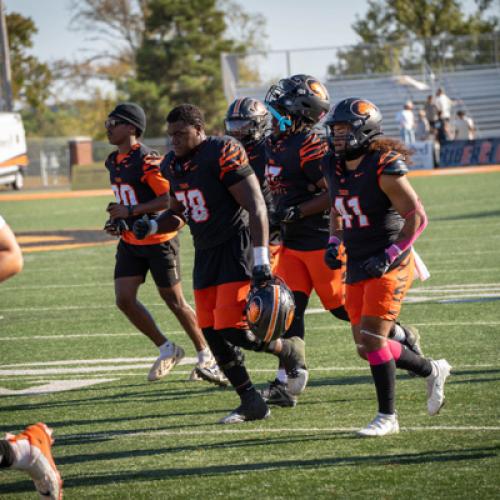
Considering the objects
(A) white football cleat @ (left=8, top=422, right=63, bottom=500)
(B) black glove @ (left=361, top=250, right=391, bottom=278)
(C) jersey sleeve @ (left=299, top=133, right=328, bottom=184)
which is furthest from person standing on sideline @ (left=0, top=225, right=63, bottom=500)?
(C) jersey sleeve @ (left=299, top=133, right=328, bottom=184)

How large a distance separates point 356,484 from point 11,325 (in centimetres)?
667

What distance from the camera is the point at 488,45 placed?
3966 cm

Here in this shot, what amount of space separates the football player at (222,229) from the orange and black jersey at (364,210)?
483 millimetres

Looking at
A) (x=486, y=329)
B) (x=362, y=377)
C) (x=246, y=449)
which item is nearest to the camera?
(x=246, y=449)

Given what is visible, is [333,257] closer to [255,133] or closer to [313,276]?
[313,276]

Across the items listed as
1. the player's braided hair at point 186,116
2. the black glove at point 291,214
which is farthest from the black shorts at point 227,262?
the player's braided hair at point 186,116

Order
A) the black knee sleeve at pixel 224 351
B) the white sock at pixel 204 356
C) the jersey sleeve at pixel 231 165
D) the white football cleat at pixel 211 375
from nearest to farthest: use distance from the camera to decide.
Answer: the jersey sleeve at pixel 231 165, the black knee sleeve at pixel 224 351, the white football cleat at pixel 211 375, the white sock at pixel 204 356

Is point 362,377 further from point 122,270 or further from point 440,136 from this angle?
point 440,136

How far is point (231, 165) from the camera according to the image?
22.0 feet

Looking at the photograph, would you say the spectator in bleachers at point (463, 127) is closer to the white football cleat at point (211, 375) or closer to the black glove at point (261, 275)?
the white football cleat at point (211, 375)

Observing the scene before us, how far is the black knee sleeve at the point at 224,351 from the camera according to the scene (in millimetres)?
6848

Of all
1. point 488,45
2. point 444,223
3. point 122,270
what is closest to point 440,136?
point 488,45

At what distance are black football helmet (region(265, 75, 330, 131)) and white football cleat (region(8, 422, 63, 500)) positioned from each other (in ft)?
11.0

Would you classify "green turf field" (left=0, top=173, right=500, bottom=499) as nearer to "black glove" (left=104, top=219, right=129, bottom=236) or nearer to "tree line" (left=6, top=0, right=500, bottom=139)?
"black glove" (left=104, top=219, right=129, bottom=236)
